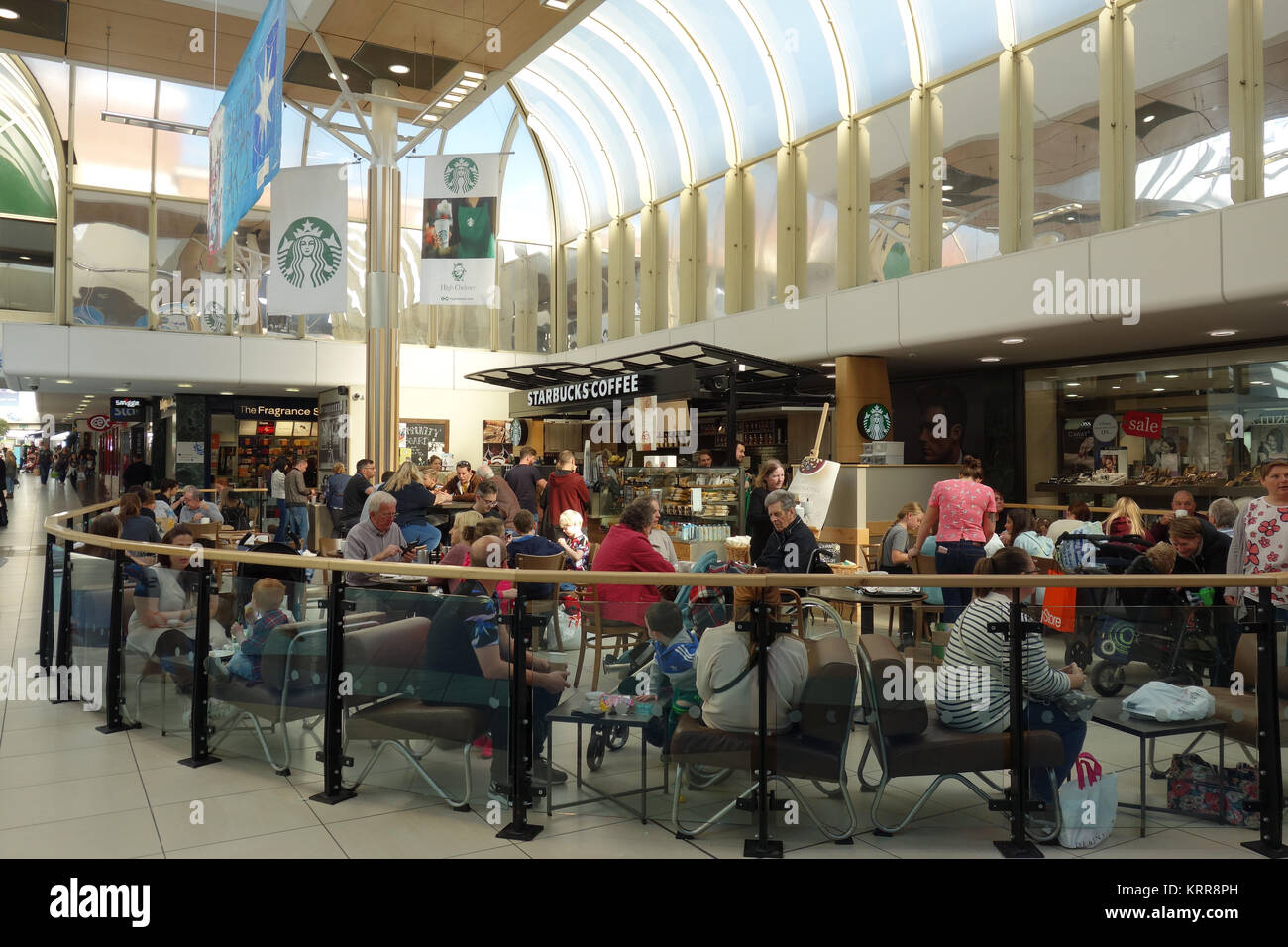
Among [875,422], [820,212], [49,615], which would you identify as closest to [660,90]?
[820,212]

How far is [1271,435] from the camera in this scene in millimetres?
10469

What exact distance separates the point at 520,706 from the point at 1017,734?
215 cm

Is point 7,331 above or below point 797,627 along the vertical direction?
above

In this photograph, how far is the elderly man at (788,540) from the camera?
20.3 ft

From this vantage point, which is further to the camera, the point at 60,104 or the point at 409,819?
the point at 60,104

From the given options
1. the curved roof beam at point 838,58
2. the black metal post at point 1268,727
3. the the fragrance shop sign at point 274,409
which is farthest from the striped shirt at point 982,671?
the the fragrance shop sign at point 274,409

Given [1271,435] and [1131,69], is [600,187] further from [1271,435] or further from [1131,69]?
[1271,435]

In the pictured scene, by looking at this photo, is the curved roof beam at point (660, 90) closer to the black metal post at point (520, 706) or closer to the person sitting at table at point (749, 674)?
the black metal post at point (520, 706)

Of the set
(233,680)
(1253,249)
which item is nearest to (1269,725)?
(233,680)

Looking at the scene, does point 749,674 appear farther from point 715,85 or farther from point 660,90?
point 660,90

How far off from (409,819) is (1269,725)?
12.5 feet

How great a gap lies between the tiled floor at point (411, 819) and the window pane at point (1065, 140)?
329 inches

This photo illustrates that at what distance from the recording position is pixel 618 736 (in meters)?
4.32

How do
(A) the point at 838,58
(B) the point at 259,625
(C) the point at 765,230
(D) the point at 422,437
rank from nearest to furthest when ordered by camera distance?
(B) the point at 259,625 → (A) the point at 838,58 → (C) the point at 765,230 → (D) the point at 422,437
